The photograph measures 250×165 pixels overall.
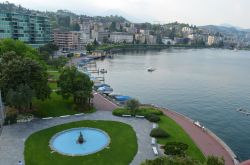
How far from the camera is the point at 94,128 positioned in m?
49.3

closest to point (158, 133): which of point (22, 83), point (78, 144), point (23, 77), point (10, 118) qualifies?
point (78, 144)

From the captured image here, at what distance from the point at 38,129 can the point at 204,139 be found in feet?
91.6

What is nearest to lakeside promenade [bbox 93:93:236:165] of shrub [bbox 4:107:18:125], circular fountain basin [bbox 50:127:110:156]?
circular fountain basin [bbox 50:127:110:156]

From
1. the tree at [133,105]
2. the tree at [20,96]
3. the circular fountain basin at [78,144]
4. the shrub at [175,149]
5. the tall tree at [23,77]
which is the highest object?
the tall tree at [23,77]

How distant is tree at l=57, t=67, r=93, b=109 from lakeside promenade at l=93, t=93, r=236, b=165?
5.95 metres

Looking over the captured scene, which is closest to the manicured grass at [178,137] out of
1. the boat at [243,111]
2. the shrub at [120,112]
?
the shrub at [120,112]

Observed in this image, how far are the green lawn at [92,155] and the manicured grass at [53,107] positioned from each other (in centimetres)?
681

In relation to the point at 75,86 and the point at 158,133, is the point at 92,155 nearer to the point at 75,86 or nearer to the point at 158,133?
the point at 158,133

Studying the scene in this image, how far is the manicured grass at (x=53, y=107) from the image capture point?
55281 millimetres

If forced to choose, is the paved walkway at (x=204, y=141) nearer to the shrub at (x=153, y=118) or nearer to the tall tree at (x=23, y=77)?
the shrub at (x=153, y=118)

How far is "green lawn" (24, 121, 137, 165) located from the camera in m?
37.5

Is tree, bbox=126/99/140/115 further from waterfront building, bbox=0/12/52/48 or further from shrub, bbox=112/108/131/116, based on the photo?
waterfront building, bbox=0/12/52/48

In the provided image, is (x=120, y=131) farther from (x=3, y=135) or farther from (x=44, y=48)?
(x=44, y=48)

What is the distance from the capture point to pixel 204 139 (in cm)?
4784
